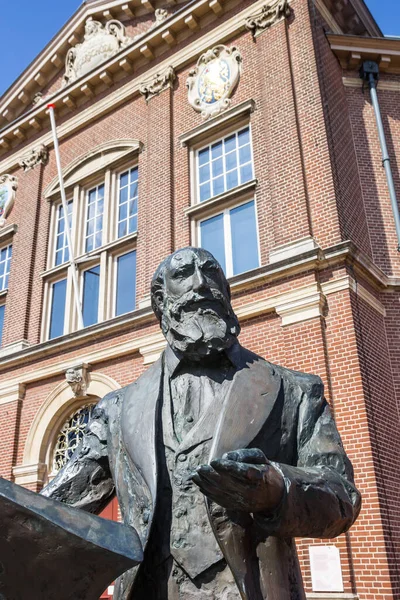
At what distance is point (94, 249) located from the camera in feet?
40.2

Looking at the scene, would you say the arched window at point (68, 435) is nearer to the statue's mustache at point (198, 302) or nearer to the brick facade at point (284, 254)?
the brick facade at point (284, 254)

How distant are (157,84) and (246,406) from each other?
11.9 metres

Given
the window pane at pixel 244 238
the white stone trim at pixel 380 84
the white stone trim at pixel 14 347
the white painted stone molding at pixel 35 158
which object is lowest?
the white stone trim at pixel 14 347

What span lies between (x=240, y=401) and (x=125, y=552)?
0.53 metres

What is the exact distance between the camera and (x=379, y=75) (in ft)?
36.9

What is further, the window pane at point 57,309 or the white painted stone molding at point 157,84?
the window pane at point 57,309

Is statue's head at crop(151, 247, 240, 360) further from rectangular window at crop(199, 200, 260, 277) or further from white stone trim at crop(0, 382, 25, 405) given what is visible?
white stone trim at crop(0, 382, 25, 405)

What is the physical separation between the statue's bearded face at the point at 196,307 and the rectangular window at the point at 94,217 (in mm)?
11006

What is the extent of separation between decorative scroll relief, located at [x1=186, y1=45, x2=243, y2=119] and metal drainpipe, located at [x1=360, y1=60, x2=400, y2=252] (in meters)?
2.50

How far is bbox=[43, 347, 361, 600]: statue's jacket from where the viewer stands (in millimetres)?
1312

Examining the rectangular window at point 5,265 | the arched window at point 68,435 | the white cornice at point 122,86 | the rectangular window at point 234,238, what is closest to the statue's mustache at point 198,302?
the rectangular window at point 234,238

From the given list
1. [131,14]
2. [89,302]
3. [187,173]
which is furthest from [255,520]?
[131,14]

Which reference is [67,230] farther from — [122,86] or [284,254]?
[284,254]

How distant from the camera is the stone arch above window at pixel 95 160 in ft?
40.5
